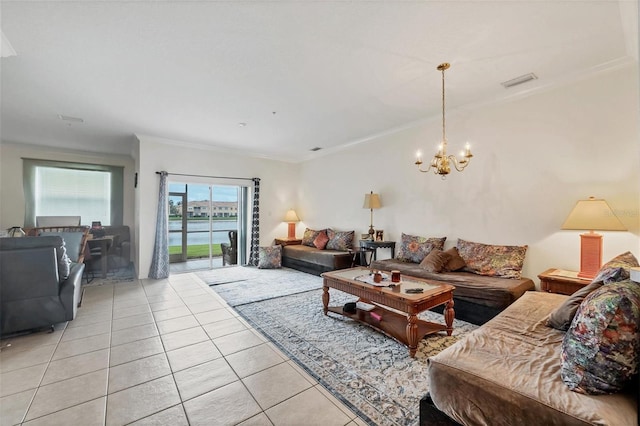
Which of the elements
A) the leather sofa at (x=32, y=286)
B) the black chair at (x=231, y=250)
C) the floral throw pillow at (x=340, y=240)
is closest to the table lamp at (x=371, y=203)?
the floral throw pillow at (x=340, y=240)

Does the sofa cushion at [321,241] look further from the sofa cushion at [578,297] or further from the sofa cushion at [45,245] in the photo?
the sofa cushion at [578,297]

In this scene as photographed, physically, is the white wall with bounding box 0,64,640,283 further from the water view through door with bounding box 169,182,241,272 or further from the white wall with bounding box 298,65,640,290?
the water view through door with bounding box 169,182,241,272

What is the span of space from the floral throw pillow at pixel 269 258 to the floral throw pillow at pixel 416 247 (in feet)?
9.10

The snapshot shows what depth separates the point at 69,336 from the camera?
9.22ft

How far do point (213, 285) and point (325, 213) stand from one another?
300 cm

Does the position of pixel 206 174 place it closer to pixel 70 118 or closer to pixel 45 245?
pixel 70 118

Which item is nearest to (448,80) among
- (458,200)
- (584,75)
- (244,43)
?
(584,75)

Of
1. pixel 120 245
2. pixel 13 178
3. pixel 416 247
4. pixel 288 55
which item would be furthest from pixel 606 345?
pixel 13 178

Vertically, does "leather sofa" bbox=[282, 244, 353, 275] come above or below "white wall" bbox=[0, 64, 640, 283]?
below

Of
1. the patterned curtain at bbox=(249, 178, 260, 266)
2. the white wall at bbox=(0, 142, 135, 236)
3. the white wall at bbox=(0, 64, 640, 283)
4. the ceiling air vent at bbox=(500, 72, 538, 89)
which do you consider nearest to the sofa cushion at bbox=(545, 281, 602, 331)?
the white wall at bbox=(0, 64, 640, 283)

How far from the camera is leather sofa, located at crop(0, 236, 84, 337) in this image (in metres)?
2.68

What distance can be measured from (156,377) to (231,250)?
4.61 m

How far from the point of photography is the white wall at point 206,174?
5.28m

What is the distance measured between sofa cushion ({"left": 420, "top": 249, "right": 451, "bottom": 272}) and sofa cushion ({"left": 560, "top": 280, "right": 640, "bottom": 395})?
2.38 metres
